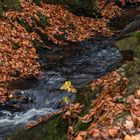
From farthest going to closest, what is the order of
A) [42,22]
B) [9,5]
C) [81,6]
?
[81,6]
[42,22]
[9,5]

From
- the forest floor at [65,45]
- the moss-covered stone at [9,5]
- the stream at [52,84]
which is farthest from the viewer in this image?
the moss-covered stone at [9,5]

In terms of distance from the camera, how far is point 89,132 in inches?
199

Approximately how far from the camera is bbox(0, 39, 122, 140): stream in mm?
9336

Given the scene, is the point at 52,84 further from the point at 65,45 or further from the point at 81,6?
the point at 81,6

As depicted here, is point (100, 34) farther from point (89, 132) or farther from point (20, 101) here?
point (89, 132)

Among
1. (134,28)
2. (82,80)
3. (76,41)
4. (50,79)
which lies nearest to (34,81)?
(50,79)

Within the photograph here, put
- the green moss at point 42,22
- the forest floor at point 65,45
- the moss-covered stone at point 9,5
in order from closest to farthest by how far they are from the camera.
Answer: the forest floor at point 65,45, the moss-covered stone at point 9,5, the green moss at point 42,22

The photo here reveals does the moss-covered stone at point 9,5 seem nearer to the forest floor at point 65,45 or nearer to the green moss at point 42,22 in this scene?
the forest floor at point 65,45

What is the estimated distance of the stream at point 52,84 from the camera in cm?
934

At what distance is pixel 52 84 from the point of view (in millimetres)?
11211

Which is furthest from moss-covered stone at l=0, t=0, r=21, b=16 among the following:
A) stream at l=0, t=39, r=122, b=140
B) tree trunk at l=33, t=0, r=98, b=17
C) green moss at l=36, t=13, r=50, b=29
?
tree trunk at l=33, t=0, r=98, b=17

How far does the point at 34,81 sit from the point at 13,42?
7.21 ft

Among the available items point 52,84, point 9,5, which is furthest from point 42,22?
point 52,84

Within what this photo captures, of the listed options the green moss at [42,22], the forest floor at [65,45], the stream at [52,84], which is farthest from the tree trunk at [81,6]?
the stream at [52,84]
